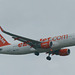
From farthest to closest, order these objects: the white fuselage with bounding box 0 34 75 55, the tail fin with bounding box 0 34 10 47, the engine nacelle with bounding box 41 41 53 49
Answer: the tail fin with bounding box 0 34 10 47 < the engine nacelle with bounding box 41 41 53 49 < the white fuselage with bounding box 0 34 75 55

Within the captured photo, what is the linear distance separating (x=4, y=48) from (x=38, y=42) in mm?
9791

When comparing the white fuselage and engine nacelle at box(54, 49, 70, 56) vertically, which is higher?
the white fuselage

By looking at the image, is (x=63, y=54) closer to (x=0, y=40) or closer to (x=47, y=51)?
(x=47, y=51)

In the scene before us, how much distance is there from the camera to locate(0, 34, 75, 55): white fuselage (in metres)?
64.0

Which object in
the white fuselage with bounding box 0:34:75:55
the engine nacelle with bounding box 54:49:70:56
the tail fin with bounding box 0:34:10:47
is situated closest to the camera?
the white fuselage with bounding box 0:34:75:55

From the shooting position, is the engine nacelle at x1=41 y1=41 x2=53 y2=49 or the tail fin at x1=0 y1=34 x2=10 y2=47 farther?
the tail fin at x1=0 y1=34 x2=10 y2=47

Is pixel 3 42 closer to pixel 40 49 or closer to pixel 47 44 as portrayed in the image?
pixel 40 49

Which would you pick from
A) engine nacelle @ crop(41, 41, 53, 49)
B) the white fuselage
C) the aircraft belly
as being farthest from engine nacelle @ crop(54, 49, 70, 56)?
engine nacelle @ crop(41, 41, 53, 49)

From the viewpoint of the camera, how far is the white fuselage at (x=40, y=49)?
64.0 m

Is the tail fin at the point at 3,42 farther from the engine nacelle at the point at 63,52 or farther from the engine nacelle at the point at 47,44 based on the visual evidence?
the engine nacelle at the point at 47,44

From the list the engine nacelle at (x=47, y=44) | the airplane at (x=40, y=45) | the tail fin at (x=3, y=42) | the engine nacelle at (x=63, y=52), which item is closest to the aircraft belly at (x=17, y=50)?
the airplane at (x=40, y=45)

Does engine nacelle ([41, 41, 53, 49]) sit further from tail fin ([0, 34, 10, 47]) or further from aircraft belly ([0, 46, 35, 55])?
tail fin ([0, 34, 10, 47])

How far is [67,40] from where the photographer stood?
210 feet

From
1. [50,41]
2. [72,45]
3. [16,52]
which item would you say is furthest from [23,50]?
[72,45]
